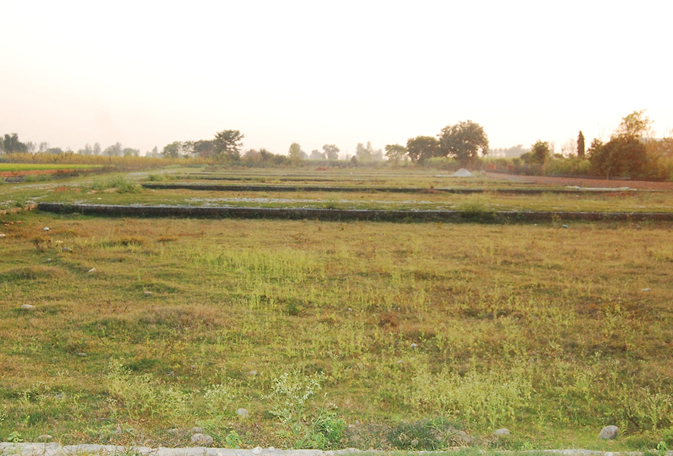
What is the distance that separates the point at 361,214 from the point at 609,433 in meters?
10.4

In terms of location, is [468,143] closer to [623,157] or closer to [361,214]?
[623,157]

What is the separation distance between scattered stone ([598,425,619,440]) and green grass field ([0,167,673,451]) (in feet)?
0.37

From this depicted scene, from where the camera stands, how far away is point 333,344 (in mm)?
4633

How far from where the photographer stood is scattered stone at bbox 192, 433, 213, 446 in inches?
109

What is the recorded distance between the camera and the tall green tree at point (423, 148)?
238ft

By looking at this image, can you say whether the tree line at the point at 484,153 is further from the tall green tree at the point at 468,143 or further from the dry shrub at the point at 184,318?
the dry shrub at the point at 184,318

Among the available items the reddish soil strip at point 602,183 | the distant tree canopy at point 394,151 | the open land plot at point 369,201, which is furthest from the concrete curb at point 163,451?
the distant tree canopy at point 394,151

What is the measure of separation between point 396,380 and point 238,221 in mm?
9510

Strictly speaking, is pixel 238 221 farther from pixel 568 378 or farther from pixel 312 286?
pixel 568 378

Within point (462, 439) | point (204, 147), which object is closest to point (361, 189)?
point (462, 439)

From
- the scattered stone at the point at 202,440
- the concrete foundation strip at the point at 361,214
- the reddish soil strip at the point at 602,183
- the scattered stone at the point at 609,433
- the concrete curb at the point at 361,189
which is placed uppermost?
the reddish soil strip at the point at 602,183

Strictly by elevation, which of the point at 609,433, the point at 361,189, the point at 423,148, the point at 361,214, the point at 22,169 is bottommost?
the point at 609,433

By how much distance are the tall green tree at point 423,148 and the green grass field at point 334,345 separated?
65148 millimetres

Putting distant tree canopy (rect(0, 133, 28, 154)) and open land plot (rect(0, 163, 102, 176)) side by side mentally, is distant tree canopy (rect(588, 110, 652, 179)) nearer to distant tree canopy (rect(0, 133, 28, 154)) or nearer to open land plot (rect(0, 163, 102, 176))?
open land plot (rect(0, 163, 102, 176))
